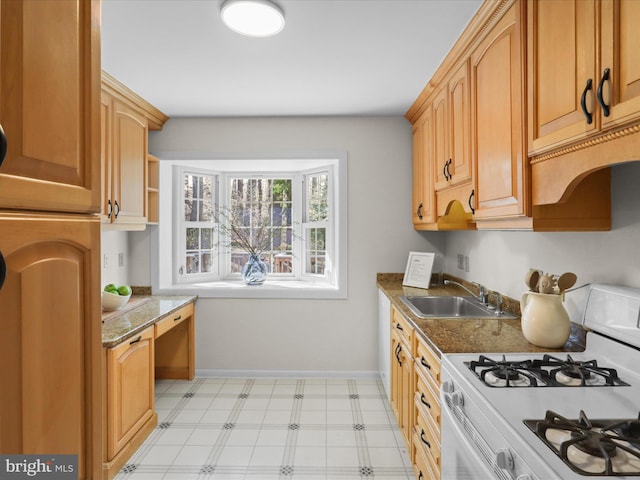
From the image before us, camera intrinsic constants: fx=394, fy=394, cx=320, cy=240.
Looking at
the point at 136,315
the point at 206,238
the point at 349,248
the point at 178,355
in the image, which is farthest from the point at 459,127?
Answer: the point at 178,355

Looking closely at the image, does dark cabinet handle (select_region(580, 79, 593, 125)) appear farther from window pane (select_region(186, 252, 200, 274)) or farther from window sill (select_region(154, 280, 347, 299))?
window pane (select_region(186, 252, 200, 274))

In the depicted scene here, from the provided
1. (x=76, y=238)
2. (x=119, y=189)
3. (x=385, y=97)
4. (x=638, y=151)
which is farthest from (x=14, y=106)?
(x=385, y=97)

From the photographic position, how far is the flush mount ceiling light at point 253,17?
179 cm

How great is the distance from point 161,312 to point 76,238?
231 cm

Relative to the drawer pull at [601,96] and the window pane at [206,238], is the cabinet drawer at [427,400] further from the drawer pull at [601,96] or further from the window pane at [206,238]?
the window pane at [206,238]

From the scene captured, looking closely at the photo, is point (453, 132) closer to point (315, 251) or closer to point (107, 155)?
point (315, 251)

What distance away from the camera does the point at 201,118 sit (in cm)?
362

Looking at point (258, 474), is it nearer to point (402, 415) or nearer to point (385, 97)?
point (402, 415)

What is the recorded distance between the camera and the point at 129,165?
302 cm

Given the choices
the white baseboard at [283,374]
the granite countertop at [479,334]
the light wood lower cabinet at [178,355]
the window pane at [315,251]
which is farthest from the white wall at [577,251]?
the light wood lower cabinet at [178,355]

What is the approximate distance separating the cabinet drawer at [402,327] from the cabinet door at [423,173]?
0.78m

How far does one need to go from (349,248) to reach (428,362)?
1874 millimetres

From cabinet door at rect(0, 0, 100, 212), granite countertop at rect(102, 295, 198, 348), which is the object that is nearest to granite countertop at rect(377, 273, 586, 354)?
cabinet door at rect(0, 0, 100, 212)

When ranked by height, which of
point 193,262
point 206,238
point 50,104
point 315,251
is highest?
point 50,104
